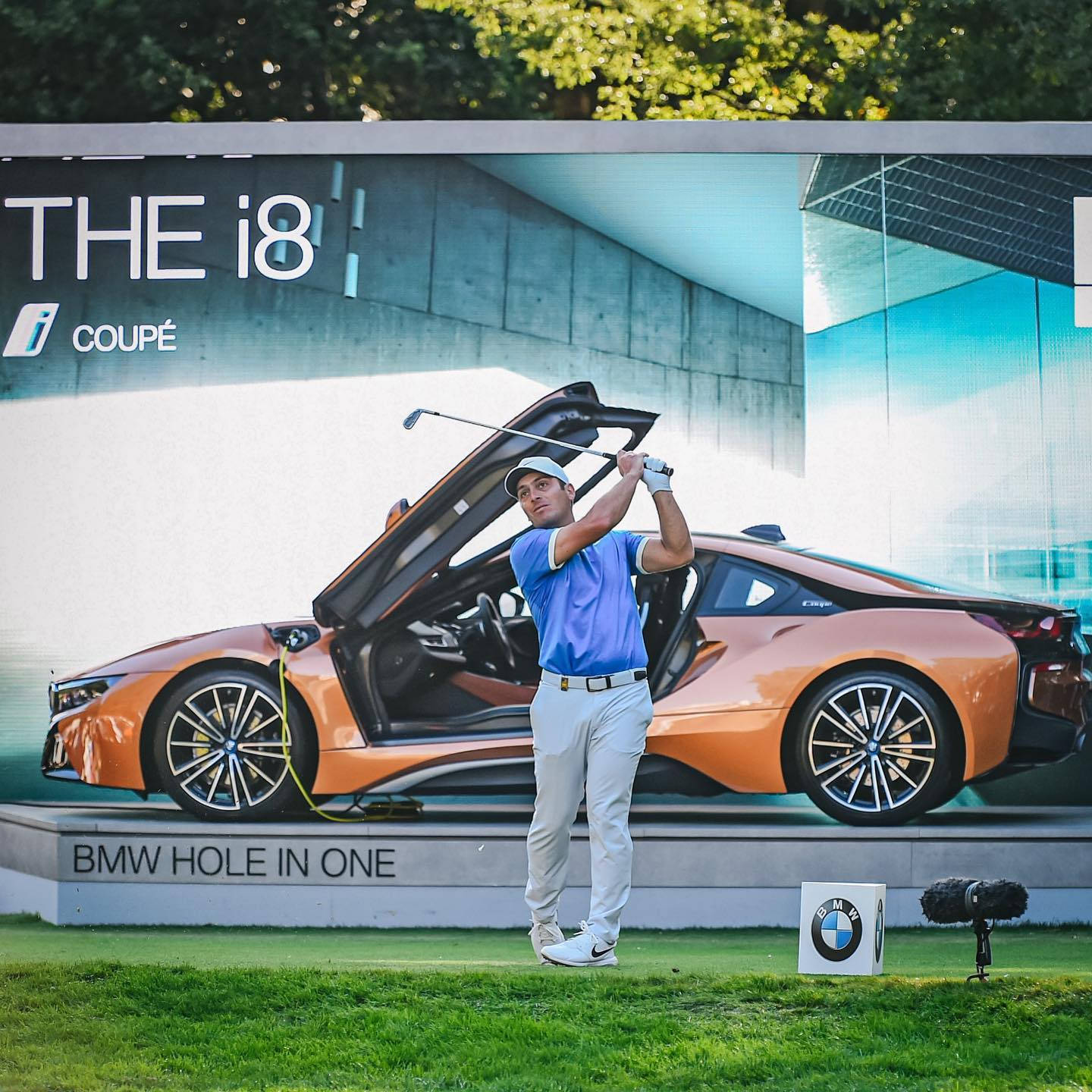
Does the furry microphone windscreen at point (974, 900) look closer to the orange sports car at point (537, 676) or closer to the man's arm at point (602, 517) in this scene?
the orange sports car at point (537, 676)

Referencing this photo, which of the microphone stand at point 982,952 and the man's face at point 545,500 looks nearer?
the microphone stand at point 982,952

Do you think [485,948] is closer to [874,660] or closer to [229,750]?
[229,750]

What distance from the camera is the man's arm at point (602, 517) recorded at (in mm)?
5141

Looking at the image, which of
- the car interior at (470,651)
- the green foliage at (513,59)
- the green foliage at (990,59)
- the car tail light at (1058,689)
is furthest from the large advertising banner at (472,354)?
the green foliage at (513,59)

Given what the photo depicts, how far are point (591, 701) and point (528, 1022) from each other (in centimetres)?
122

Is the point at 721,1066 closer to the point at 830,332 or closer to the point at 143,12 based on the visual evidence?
the point at 830,332

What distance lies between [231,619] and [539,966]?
2.11 m

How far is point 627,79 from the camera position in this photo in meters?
18.3

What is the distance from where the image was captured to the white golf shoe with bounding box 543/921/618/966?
5195mm

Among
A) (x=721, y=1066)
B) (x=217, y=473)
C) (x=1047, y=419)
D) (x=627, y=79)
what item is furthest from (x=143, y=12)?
(x=721, y=1066)

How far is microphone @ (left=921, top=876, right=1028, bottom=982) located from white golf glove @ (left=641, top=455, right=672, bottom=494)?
5.55ft

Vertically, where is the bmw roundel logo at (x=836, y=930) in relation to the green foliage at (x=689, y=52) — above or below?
below

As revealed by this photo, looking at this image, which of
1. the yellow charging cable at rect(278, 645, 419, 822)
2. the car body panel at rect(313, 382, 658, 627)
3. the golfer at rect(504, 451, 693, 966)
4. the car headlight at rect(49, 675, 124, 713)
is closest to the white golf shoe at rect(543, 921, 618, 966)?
the golfer at rect(504, 451, 693, 966)

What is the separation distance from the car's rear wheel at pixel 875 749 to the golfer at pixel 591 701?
3.58 feet
